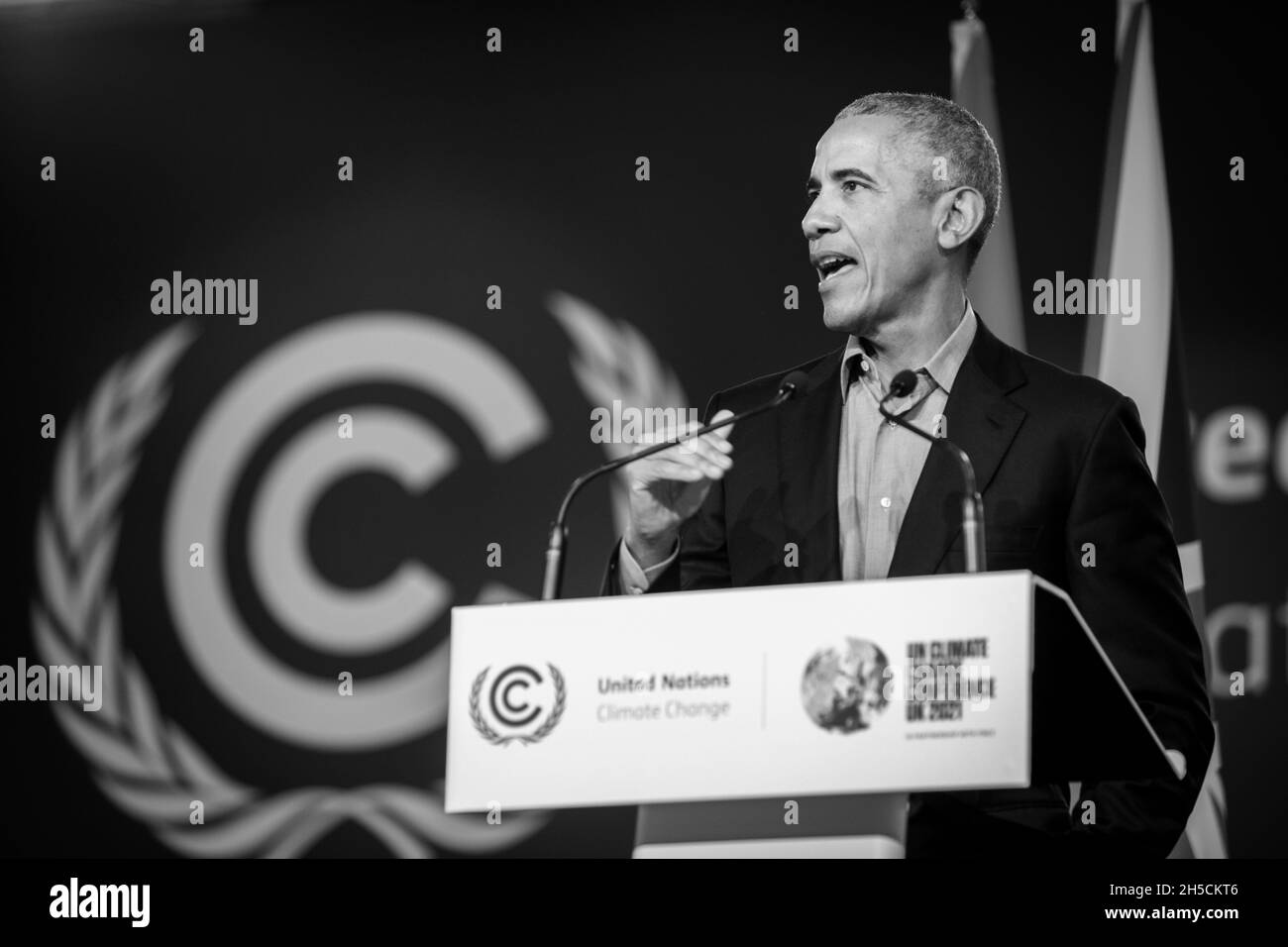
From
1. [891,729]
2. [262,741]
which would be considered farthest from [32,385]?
[891,729]

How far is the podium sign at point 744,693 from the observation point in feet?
6.22

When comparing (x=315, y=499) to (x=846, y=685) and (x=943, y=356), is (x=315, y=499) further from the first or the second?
(x=846, y=685)

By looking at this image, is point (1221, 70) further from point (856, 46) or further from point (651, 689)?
point (651, 689)

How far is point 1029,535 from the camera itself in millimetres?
2758

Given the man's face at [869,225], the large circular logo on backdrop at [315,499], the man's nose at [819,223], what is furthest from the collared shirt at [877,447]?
the large circular logo on backdrop at [315,499]

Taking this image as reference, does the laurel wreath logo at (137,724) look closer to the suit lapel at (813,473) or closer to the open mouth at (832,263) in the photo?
the suit lapel at (813,473)

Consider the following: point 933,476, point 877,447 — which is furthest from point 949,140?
point 933,476

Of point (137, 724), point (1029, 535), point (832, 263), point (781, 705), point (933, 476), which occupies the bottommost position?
point (137, 724)

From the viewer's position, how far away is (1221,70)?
4164 mm

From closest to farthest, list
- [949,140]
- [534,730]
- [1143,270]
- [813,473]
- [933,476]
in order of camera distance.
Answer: [534,730], [933,476], [813,473], [949,140], [1143,270]

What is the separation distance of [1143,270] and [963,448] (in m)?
1.55

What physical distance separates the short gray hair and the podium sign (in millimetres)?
1446

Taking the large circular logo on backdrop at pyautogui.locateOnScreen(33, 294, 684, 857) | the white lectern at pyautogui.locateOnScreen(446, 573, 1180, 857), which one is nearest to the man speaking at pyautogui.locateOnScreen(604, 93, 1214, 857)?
the white lectern at pyautogui.locateOnScreen(446, 573, 1180, 857)

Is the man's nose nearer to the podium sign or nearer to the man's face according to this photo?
the man's face
